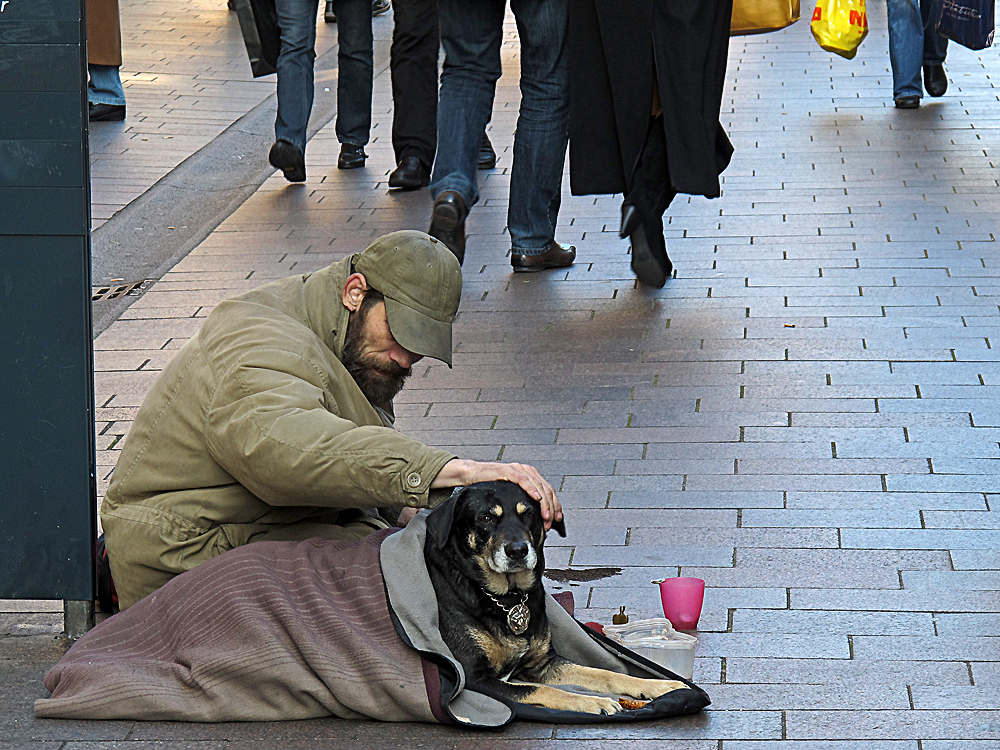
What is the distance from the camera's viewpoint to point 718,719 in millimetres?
3203

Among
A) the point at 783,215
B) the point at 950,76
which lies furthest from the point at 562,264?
the point at 950,76

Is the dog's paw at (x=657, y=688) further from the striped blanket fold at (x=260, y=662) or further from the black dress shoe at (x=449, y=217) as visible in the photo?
the black dress shoe at (x=449, y=217)

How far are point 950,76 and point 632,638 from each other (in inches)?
335

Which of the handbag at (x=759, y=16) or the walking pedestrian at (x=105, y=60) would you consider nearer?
the handbag at (x=759, y=16)

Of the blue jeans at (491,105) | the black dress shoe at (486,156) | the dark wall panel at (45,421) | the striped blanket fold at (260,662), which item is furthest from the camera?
the black dress shoe at (486,156)

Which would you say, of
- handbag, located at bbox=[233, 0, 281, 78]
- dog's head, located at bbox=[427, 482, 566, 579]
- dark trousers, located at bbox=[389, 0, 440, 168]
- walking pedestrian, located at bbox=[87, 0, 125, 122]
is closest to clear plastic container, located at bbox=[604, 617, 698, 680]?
dog's head, located at bbox=[427, 482, 566, 579]

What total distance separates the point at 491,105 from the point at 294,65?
2.02m

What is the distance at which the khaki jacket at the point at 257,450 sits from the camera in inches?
127

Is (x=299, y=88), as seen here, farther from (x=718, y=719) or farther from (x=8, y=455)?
(x=718, y=719)

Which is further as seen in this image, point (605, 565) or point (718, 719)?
point (605, 565)

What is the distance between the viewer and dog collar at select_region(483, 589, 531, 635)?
10.9 ft

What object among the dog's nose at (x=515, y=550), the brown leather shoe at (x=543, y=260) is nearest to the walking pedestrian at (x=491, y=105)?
the brown leather shoe at (x=543, y=260)

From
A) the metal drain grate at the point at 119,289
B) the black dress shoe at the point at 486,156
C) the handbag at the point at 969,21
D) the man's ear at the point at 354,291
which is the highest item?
the man's ear at the point at 354,291

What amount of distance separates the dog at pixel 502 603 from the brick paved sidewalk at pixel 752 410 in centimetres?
13
